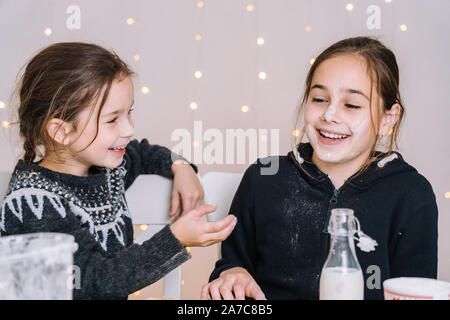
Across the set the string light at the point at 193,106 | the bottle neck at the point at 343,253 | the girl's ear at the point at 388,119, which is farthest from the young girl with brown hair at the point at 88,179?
the string light at the point at 193,106

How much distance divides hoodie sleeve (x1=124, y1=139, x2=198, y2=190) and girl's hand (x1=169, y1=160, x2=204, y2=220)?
0.05 meters

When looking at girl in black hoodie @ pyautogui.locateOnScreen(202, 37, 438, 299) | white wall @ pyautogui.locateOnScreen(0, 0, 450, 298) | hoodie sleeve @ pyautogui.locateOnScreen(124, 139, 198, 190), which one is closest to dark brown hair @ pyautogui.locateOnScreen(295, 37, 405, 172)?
girl in black hoodie @ pyautogui.locateOnScreen(202, 37, 438, 299)

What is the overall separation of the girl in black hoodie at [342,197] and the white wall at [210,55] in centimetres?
72

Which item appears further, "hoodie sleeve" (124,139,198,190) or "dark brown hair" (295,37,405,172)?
"hoodie sleeve" (124,139,198,190)

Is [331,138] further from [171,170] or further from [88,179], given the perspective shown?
[88,179]

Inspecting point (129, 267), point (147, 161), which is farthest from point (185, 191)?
point (129, 267)

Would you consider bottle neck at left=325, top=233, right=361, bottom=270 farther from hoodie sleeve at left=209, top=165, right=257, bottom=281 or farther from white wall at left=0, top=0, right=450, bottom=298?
white wall at left=0, top=0, right=450, bottom=298

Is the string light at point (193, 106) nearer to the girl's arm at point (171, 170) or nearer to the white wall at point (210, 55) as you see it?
the white wall at point (210, 55)

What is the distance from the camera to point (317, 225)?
1.10 m

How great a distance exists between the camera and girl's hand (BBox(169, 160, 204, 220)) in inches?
44.6

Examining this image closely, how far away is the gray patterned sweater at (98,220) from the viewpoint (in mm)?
845

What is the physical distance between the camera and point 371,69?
1.10m
